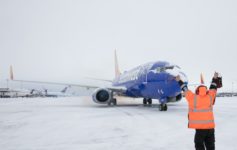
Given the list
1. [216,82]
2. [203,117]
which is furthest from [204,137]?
[216,82]

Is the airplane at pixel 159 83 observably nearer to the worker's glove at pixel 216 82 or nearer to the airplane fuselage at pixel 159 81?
the airplane fuselage at pixel 159 81

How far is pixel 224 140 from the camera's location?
7.97 m

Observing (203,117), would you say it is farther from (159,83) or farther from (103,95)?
(103,95)

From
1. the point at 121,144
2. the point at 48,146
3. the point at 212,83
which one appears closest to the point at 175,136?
the point at 121,144

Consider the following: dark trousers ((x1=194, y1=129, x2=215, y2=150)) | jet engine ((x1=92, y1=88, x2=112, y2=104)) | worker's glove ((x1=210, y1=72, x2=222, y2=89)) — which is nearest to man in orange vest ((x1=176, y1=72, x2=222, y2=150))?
dark trousers ((x1=194, y1=129, x2=215, y2=150))

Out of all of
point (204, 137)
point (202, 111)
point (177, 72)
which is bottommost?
point (204, 137)

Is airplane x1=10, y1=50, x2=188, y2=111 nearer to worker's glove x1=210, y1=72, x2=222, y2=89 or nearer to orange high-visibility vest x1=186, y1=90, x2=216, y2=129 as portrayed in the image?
worker's glove x1=210, y1=72, x2=222, y2=89

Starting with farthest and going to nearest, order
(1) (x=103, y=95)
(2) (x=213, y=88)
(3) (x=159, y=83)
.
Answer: (1) (x=103, y=95) → (3) (x=159, y=83) → (2) (x=213, y=88)

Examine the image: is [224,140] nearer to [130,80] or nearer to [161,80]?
[161,80]

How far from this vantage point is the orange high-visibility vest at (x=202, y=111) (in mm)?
5809

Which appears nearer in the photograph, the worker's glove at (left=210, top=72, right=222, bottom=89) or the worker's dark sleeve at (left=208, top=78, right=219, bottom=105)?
the worker's dark sleeve at (left=208, top=78, right=219, bottom=105)

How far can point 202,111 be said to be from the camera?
19.3 feet

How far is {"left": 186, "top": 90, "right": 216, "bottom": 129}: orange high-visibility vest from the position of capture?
5809 millimetres

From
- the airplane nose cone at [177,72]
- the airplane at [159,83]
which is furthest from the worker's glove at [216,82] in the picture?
the airplane nose cone at [177,72]
